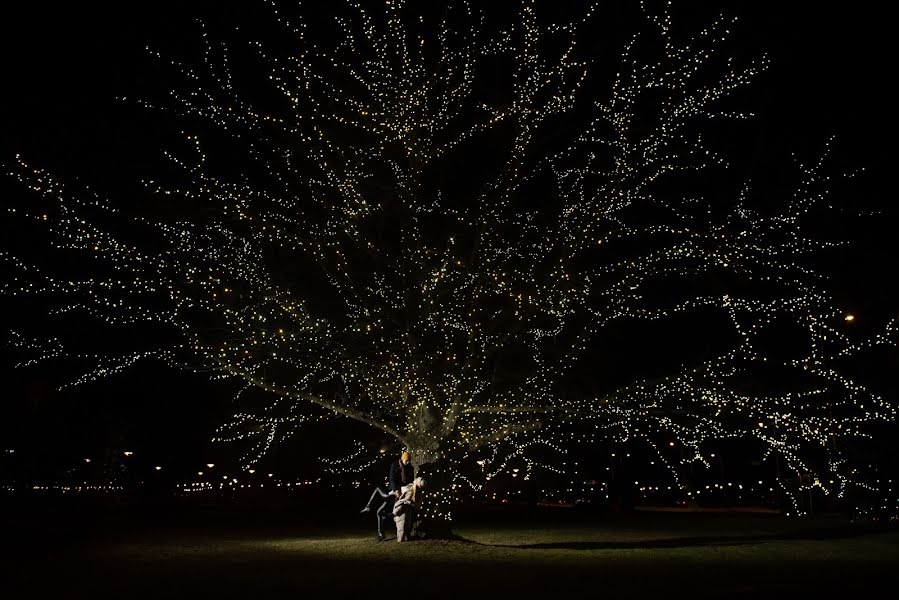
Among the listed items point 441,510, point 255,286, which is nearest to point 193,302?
point 255,286

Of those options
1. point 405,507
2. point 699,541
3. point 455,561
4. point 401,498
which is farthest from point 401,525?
point 699,541

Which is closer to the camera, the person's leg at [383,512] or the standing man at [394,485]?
the standing man at [394,485]

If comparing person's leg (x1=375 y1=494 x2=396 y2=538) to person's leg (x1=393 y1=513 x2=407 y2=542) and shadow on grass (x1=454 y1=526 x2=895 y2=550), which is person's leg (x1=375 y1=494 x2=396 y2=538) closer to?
person's leg (x1=393 y1=513 x2=407 y2=542)

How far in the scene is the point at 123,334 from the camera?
66.1 feet

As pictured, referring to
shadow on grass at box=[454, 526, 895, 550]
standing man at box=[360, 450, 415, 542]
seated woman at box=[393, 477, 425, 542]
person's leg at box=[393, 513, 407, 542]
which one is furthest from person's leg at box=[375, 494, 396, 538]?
shadow on grass at box=[454, 526, 895, 550]

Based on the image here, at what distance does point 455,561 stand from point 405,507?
223cm

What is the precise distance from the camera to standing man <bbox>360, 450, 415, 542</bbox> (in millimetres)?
13523

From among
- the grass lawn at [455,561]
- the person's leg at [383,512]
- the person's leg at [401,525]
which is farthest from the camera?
the person's leg at [383,512]

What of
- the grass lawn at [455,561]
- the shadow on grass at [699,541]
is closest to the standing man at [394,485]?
the grass lawn at [455,561]

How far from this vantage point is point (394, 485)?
13602 mm

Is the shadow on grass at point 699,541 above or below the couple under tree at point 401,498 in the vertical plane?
below

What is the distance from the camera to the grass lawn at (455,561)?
883 centimetres

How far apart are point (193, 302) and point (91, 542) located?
3674mm

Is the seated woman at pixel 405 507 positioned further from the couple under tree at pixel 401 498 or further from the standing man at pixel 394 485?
the standing man at pixel 394 485
